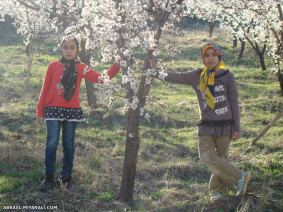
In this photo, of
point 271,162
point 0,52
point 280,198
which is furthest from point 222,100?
point 0,52

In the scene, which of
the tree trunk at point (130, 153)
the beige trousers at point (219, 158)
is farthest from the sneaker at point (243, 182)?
the tree trunk at point (130, 153)

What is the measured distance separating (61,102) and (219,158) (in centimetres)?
199

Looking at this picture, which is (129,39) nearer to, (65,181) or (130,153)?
(130,153)

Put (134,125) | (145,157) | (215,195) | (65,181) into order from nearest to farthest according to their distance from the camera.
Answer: (134,125) < (215,195) < (65,181) < (145,157)

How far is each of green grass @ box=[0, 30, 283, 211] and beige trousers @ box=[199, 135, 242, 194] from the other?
0.30m

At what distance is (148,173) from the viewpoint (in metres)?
5.30

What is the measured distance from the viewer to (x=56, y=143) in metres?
4.03

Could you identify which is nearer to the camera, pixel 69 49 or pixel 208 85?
pixel 208 85

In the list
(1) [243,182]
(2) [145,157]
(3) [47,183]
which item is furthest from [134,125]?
(2) [145,157]

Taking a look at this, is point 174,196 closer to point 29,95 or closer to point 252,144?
point 252,144

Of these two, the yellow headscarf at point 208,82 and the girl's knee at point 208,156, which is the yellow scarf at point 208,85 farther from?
the girl's knee at point 208,156

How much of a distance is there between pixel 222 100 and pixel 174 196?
1.40m

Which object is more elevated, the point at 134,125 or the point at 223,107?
the point at 223,107

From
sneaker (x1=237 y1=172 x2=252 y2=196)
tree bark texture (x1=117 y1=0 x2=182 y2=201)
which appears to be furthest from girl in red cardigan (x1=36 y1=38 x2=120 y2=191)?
sneaker (x1=237 y1=172 x2=252 y2=196)
